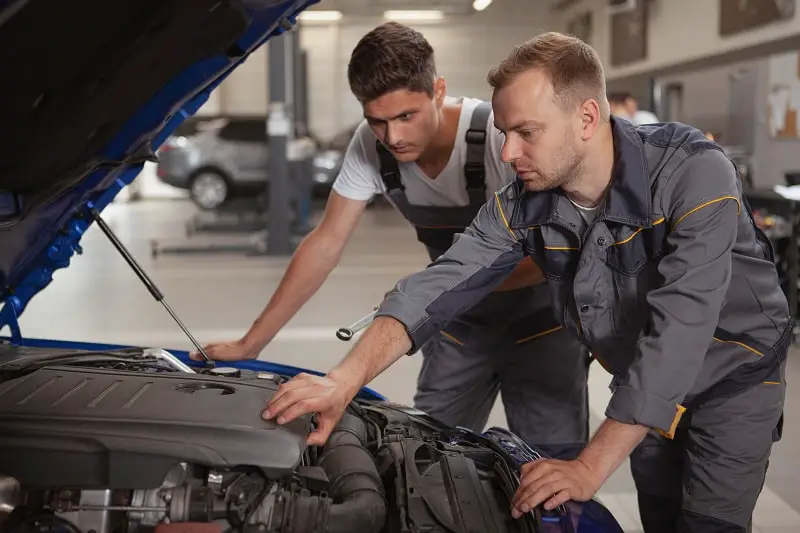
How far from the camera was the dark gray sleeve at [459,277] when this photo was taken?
1.64 meters

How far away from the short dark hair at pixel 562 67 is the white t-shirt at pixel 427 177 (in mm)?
660

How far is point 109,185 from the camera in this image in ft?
6.17

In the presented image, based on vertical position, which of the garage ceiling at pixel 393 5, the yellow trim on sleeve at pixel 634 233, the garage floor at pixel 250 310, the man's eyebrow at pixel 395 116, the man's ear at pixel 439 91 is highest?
the garage ceiling at pixel 393 5

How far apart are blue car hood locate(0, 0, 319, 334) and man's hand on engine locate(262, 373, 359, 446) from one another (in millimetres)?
571

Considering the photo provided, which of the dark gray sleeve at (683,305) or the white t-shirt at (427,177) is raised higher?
the white t-shirt at (427,177)

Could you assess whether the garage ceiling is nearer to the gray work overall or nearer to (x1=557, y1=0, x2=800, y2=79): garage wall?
(x1=557, y1=0, x2=800, y2=79): garage wall

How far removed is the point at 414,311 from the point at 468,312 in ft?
2.41

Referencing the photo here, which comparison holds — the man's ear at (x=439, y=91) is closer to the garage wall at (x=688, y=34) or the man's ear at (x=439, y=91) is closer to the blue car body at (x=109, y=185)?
the blue car body at (x=109, y=185)

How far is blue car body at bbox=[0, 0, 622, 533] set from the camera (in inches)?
57.3

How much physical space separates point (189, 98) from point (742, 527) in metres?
1.35

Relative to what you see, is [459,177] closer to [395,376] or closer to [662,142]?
[662,142]

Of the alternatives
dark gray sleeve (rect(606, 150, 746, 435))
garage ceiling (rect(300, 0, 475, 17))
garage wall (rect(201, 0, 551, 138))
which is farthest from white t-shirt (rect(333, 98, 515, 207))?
garage wall (rect(201, 0, 551, 138))

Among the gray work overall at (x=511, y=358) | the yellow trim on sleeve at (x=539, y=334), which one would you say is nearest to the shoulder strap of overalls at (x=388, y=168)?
the gray work overall at (x=511, y=358)

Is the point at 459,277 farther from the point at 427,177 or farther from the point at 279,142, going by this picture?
the point at 279,142
